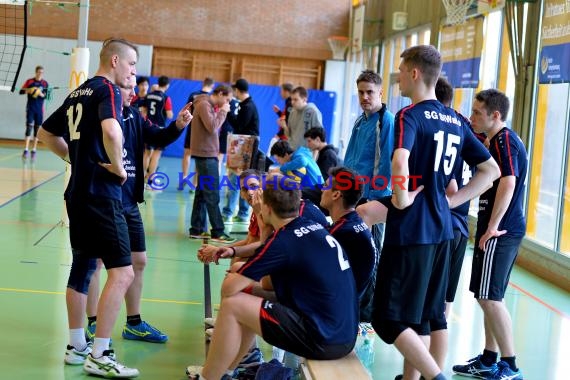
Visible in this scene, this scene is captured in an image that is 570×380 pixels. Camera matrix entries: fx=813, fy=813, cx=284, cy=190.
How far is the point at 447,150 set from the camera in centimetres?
411

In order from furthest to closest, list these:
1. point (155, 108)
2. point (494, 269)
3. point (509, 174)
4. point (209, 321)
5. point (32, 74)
Result: point (32, 74)
point (155, 108)
point (209, 321)
point (494, 269)
point (509, 174)

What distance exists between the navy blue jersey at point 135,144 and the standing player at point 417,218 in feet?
6.28

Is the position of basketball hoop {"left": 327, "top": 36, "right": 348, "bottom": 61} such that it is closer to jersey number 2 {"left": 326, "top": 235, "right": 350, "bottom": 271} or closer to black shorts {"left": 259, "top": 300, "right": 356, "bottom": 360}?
jersey number 2 {"left": 326, "top": 235, "right": 350, "bottom": 271}

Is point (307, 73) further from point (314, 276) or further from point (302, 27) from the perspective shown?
point (314, 276)

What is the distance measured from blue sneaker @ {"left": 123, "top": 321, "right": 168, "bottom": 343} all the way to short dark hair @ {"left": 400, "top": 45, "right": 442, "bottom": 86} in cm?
265

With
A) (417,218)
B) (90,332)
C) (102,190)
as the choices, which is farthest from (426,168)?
(90,332)

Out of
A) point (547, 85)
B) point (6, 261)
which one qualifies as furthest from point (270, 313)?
point (547, 85)

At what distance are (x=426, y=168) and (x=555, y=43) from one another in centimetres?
598

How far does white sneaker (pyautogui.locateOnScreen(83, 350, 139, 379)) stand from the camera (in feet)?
15.5

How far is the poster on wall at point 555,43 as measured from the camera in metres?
8.99

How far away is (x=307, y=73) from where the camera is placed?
2464 centimetres

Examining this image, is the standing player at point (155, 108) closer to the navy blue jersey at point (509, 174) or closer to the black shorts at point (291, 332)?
the navy blue jersey at point (509, 174)

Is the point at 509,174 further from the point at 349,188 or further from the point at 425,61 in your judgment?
the point at 425,61

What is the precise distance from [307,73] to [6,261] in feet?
58.2
